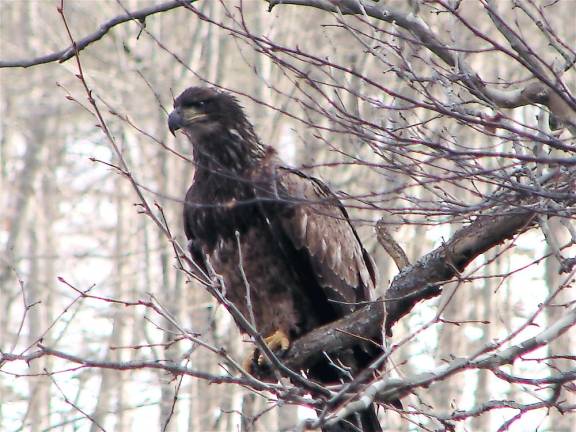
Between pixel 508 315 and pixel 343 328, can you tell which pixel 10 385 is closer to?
pixel 508 315

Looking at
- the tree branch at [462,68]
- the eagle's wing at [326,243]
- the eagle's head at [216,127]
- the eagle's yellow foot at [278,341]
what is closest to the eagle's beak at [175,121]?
the eagle's head at [216,127]

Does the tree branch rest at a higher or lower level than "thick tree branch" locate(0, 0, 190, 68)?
lower

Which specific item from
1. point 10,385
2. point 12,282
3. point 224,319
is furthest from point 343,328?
point 12,282

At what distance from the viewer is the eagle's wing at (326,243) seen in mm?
7020

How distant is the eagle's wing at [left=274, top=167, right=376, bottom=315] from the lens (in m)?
7.02

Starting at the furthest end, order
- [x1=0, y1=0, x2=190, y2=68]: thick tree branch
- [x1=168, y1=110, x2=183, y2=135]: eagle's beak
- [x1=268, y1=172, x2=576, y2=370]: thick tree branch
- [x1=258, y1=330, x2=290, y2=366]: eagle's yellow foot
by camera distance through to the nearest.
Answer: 1. [x1=168, y1=110, x2=183, y2=135]: eagle's beak
2. [x1=258, y1=330, x2=290, y2=366]: eagle's yellow foot
3. [x1=0, y1=0, x2=190, y2=68]: thick tree branch
4. [x1=268, y1=172, x2=576, y2=370]: thick tree branch

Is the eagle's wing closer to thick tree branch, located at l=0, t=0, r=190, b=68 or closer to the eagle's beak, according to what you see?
the eagle's beak

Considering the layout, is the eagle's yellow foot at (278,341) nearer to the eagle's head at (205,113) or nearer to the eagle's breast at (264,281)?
the eagle's breast at (264,281)

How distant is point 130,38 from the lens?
15.0m

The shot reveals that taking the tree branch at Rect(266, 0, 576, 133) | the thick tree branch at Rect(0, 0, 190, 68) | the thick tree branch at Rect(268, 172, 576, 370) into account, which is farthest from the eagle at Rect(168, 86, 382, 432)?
the tree branch at Rect(266, 0, 576, 133)

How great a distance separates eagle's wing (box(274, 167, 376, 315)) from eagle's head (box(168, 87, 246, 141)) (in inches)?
24.5

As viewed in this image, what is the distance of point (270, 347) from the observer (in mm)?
6996

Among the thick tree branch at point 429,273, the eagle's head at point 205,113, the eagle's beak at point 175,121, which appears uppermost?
the eagle's head at point 205,113

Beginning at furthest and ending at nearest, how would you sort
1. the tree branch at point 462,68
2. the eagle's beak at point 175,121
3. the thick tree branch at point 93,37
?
the eagle's beak at point 175,121 < the thick tree branch at point 93,37 < the tree branch at point 462,68
